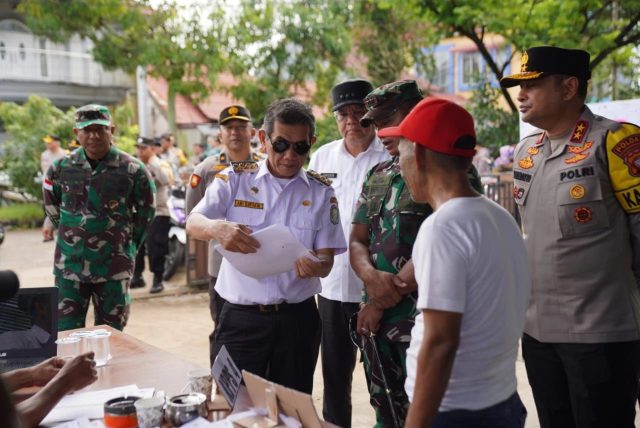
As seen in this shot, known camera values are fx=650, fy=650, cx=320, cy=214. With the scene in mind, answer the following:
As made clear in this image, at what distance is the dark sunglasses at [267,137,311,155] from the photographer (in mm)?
2684

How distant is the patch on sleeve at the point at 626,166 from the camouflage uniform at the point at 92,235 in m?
3.15

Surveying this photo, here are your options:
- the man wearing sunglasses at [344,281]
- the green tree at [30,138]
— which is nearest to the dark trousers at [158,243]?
the man wearing sunglasses at [344,281]

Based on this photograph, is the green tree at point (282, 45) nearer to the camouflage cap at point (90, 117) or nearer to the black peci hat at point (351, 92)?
the camouflage cap at point (90, 117)

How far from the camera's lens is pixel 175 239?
8.64 metres

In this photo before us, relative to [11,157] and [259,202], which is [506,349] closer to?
[259,202]

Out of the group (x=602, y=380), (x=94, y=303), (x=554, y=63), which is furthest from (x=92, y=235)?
(x=602, y=380)

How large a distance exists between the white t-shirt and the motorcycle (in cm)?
694

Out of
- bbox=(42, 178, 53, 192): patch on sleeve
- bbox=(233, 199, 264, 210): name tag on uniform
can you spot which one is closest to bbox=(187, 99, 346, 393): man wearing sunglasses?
bbox=(233, 199, 264, 210): name tag on uniform

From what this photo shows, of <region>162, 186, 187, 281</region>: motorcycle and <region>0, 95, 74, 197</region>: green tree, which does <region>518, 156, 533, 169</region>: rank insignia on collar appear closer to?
<region>162, 186, 187, 281</region>: motorcycle

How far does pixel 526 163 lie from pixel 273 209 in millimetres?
1113

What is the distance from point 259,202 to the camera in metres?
2.82

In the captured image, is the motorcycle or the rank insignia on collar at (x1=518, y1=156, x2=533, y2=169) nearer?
the rank insignia on collar at (x1=518, y1=156, x2=533, y2=169)

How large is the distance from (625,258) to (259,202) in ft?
4.92

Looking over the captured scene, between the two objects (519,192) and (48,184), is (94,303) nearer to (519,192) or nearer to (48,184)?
(48,184)
